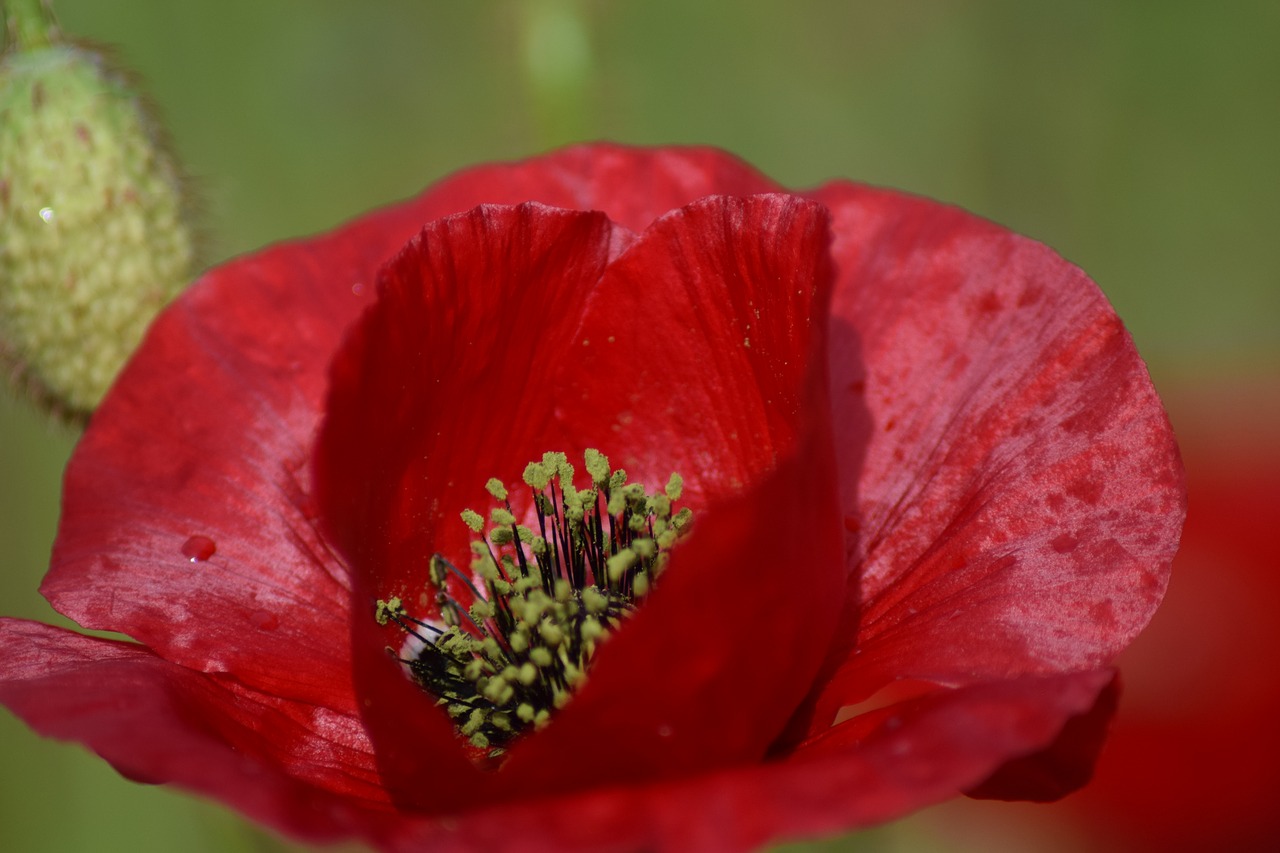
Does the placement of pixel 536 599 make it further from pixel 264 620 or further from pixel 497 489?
pixel 264 620

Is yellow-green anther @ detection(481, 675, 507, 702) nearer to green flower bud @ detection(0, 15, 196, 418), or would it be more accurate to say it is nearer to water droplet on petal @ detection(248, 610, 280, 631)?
water droplet on petal @ detection(248, 610, 280, 631)

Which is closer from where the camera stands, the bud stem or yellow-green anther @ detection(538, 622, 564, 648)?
yellow-green anther @ detection(538, 622, 564, 648)

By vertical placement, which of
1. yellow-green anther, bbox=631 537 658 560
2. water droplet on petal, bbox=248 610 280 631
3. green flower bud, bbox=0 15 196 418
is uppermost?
green flower bud, bbox=0 15 196 418

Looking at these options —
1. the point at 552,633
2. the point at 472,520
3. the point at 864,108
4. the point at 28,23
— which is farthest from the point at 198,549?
the point at 864,108

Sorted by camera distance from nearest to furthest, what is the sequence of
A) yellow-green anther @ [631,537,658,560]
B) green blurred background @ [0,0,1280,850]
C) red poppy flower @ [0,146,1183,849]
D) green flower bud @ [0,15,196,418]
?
1. red poppy flower @ [0,146,1183,849]
2. yellow-green anther @ [631,537,658,560]
3. green flower bud @ [0,15,196,418]
4. green blurred background @ [0,0,1280,850]

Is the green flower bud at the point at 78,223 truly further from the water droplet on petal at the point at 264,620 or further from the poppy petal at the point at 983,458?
the poppy petal at the point at 983,458

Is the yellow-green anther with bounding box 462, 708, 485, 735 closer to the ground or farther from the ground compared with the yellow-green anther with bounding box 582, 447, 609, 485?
closer to the ground

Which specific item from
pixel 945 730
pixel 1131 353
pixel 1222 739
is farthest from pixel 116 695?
pixel 1222 739

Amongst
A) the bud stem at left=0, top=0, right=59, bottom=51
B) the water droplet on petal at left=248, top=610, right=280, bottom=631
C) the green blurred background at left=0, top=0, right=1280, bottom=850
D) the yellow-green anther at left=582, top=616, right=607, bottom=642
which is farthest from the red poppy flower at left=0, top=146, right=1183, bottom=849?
the green blurred background at left=0, top=0, right=1280, bottom=850

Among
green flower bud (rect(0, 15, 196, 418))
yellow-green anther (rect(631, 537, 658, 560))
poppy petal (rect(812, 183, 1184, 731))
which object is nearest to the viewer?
poppy petal (rect(812, 183, 1184, 731))
